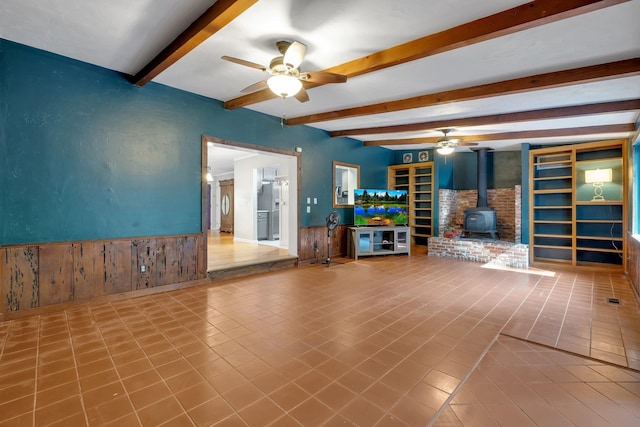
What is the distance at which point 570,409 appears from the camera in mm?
1771

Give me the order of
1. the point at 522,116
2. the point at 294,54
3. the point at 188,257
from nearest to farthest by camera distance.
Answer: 1. the point at 294,54
2. the point at 188,257
3. the point at 522,116

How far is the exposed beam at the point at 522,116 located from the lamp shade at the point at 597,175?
208 centimetres

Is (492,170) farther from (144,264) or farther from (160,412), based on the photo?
(160,412)

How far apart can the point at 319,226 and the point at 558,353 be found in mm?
4499

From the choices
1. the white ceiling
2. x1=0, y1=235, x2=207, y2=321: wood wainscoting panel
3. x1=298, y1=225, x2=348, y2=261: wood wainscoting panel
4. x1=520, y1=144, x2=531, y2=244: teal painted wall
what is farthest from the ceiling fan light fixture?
x1=520, y1=144, x2=531, y2=244: teal painted wall

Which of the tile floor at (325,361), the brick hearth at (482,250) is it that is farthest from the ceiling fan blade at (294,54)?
the brick hearth at (482,250)

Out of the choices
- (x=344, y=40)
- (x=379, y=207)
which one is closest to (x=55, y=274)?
(x=344, y=40)

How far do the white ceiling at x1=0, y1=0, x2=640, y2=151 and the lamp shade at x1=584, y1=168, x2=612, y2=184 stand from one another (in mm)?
2196

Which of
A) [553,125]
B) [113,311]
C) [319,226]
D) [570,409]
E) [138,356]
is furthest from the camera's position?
[319,226]

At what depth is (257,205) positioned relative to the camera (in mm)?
8680

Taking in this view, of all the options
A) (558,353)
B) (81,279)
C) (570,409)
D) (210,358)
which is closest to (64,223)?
(81,279)

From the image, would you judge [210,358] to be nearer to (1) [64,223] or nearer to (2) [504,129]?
(1) [64,223]

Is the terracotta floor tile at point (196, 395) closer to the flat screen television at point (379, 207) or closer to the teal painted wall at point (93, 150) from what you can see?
the teal painted wall at point (93, 150)

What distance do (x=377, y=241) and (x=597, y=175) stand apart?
14.5 ft
